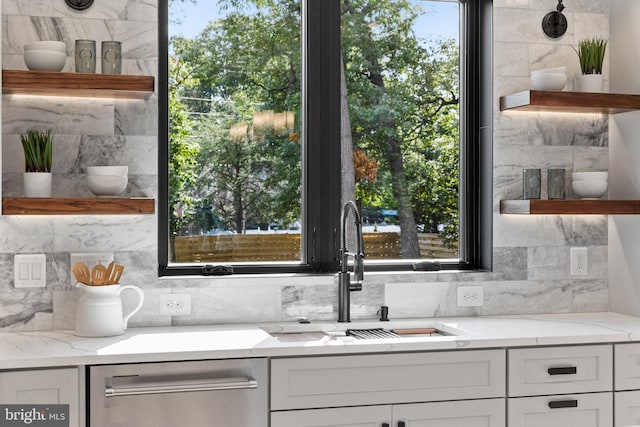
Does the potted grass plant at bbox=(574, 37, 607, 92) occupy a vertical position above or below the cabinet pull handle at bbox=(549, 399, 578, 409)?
above

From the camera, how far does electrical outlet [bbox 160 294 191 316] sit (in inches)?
124

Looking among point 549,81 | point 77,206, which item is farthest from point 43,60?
point 549,81

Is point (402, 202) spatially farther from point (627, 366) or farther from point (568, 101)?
point (627, 366)

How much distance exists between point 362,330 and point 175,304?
30.9 inches

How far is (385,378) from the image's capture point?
9.11 feet

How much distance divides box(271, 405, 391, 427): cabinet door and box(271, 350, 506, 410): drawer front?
2 cm

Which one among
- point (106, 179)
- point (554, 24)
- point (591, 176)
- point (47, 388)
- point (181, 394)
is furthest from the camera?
point (554, 24)

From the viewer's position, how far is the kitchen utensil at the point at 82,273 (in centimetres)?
289

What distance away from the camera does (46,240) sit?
3027 mm

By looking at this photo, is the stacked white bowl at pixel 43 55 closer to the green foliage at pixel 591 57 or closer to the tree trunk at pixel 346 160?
the tree trunk at pixel 346 160

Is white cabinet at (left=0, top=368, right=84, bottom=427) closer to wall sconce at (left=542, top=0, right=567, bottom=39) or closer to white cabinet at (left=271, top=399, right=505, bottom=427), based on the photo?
white cabinet at (left=271, top=399, right=505, bottom=427)

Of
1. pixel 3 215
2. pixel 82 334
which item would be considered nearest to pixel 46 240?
pixel 3 215

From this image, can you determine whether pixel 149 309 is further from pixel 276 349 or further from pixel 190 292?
pixel 276 349

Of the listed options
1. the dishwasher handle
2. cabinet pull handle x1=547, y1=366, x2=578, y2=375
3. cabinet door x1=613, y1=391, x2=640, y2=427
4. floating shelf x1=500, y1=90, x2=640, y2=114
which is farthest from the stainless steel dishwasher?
floating shelf x1=500, y1=90, x2=640, y2=114
